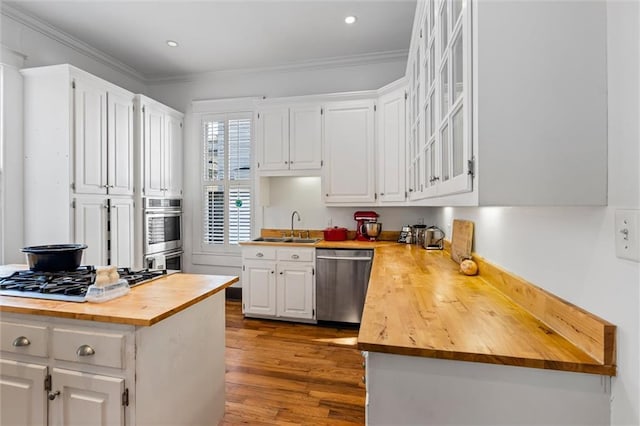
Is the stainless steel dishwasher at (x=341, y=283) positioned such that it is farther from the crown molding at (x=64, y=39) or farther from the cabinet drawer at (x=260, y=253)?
the crown molding at (x=64, y=39)

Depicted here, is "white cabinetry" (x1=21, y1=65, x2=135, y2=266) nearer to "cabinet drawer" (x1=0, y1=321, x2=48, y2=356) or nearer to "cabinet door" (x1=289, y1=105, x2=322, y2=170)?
"cabinet drawer" (x1=0, y1=321, x2=48, y2=356)

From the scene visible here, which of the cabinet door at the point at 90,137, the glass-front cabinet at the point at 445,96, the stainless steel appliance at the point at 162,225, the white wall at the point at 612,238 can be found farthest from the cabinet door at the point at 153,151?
the white wall at the point at 612,238

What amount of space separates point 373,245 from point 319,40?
2342 millimetres

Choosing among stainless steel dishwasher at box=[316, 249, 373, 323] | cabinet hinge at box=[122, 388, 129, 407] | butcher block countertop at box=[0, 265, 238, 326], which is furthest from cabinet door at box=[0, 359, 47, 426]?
stainless steel dishwasher at box=[316, 249, 373, 323]

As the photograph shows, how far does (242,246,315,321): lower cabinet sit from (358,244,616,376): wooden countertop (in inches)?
69.5

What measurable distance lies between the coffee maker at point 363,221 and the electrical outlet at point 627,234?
2916mm

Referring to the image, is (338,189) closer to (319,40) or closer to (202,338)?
(319,40)

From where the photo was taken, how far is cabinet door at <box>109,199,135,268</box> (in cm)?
329

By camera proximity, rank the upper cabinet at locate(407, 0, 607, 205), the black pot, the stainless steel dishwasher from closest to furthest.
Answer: the upper cabinet at locate(407, 0, 607, 205)
the black pot
the stainless steel dishwasher

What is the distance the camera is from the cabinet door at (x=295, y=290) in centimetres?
338

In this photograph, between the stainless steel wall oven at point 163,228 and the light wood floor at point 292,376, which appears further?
the stainless steel wall oven at point 163,228

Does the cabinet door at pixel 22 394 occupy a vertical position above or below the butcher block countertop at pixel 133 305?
below

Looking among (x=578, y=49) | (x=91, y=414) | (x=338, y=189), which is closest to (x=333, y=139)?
(x=338, y=189)

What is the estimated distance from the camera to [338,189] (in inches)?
143
